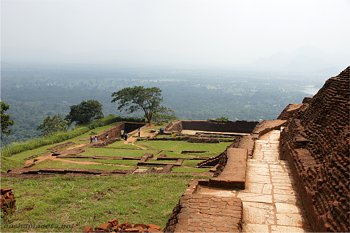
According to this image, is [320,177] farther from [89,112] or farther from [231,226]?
[89,112]

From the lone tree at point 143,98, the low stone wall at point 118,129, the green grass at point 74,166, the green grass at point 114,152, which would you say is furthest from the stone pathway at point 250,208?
the lone tree at point 143,98

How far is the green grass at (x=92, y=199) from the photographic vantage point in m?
8.84

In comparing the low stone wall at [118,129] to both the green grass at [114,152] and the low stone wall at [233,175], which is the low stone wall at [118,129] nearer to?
the green grass at [114,152]

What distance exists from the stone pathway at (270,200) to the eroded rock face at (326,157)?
8.5 inches

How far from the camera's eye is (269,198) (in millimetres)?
6684

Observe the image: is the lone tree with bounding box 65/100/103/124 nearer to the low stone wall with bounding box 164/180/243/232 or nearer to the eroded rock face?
the eroded rock face

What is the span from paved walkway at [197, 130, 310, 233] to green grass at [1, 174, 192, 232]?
7.92 ft

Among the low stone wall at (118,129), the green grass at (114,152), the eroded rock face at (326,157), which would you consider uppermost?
the eroded rock face at (326,157)

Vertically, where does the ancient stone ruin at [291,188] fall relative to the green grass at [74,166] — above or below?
above

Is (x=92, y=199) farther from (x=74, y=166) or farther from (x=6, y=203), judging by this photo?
(x=74, y=166)

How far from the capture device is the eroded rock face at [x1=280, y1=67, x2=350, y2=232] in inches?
193

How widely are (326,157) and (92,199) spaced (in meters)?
6.65

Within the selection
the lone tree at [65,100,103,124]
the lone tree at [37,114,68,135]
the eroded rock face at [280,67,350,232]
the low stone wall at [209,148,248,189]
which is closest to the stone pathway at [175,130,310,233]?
the low stone wall at [209,148,248,189]

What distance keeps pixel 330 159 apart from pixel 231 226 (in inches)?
92.0
